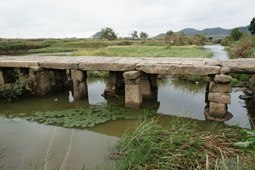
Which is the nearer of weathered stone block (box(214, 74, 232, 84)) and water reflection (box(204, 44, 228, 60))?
weathered stone block (box(214, 74, 232, 84))

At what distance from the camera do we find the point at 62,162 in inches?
163

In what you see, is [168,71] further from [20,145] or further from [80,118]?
[20,145]

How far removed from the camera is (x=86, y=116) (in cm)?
630

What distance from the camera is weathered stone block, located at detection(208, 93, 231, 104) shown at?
5.73 meters

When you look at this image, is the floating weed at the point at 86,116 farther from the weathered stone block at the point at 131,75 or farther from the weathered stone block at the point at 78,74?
the weathered stone block at the point at 78,74

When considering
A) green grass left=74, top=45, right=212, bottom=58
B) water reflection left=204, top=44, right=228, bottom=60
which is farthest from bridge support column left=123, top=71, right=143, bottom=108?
water reflection left=204, top=44, right=228, bottom=60

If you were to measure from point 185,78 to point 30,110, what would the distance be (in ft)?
20.2

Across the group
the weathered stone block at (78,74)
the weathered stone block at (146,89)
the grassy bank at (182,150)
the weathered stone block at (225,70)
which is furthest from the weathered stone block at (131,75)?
the grassy bank at (182,150)

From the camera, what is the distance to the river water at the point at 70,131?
4.21 metres

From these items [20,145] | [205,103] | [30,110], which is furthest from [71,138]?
[205,103]

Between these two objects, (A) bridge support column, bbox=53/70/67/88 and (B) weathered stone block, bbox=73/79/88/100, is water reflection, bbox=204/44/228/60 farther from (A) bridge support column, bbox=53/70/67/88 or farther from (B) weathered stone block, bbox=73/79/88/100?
(B) weathered stone block, bbox=73/79/88/100

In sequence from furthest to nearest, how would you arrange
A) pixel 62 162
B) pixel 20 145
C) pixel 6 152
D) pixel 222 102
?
pixel 222 102 < pixel 20 145 < pixel 6 152 < pixel 62 162

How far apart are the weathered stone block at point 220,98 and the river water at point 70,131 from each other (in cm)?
48

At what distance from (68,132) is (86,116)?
0.95 m
